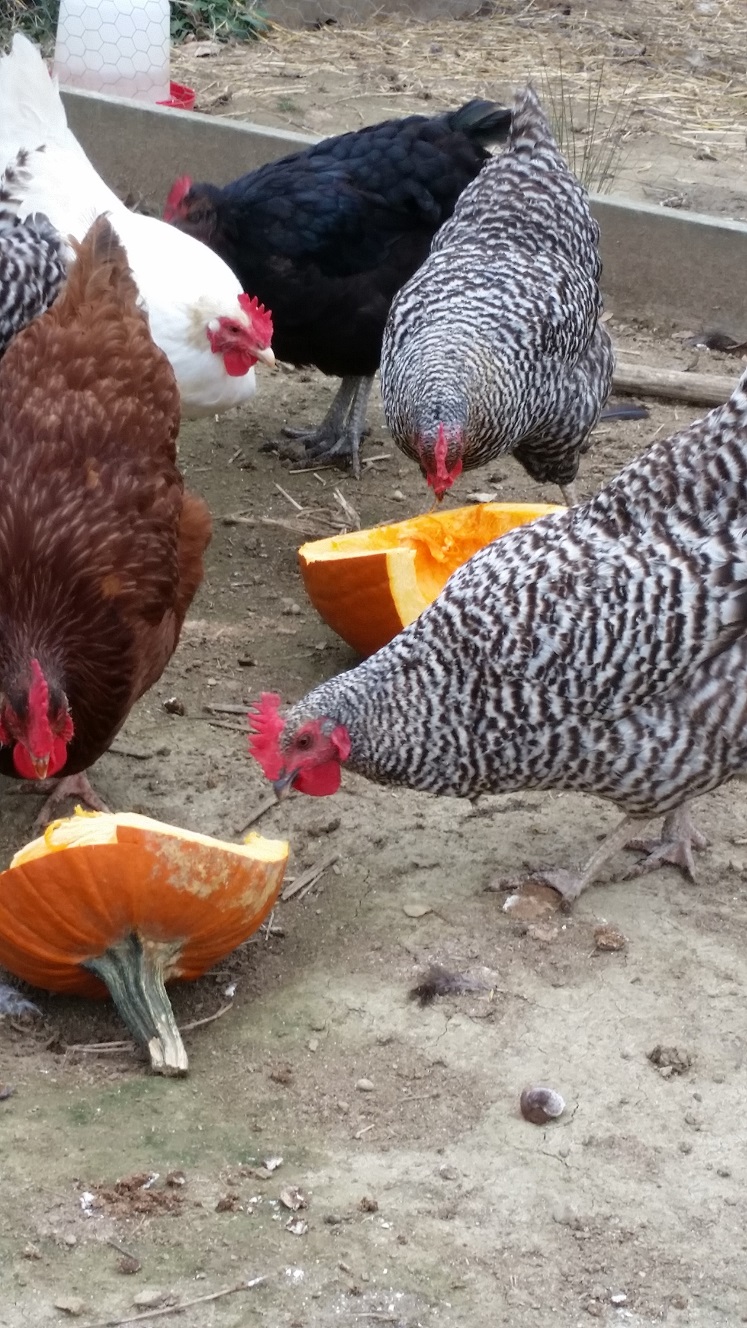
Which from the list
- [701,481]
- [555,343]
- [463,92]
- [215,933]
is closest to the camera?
[215,933]

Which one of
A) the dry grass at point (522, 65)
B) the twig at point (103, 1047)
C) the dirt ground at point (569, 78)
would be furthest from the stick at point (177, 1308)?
the dry grass at point (522, 65)

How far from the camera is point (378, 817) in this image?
4148 mm

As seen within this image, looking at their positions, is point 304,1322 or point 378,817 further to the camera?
point 378,817

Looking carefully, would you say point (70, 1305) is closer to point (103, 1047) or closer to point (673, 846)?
point (103, 1047)

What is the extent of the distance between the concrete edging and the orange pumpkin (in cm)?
490

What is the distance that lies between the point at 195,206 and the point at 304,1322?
451 cm

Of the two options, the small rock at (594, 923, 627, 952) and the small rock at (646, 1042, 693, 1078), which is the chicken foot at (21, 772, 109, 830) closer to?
the small rock at (594, 923, 627, 952)

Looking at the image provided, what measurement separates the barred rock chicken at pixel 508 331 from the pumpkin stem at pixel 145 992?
7.25ft

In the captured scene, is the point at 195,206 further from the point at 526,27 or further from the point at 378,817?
the point at 526,27

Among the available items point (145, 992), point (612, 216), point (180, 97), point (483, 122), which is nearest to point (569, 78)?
point (180, 97)

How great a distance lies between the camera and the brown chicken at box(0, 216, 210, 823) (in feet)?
11.6

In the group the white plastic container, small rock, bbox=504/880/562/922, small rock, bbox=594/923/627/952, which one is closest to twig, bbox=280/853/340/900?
small rock, bbox=504/880/562/922

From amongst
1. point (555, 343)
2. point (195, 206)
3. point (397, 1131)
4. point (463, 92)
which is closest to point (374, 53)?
point (463, 92)

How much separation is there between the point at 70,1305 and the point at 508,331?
3559 millimetres
